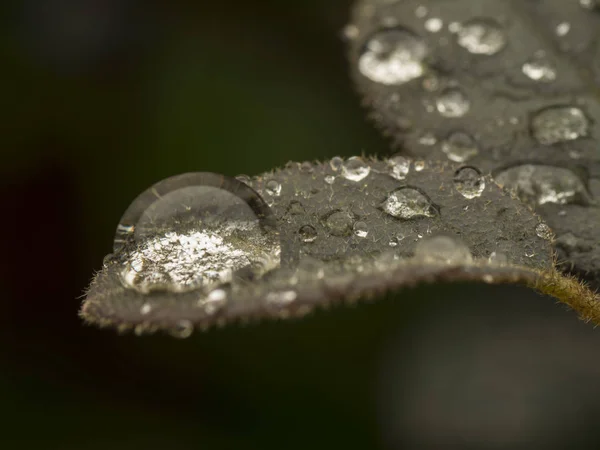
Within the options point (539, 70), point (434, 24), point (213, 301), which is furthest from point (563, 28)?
point (213, 301)

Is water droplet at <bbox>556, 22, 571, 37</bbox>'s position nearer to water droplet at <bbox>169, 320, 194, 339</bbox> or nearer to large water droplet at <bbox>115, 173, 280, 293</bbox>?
large water droplet at <bbox>115, 173, 280, 293</bbox>

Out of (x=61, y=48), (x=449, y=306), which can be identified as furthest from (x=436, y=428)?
(x=61, y=48)

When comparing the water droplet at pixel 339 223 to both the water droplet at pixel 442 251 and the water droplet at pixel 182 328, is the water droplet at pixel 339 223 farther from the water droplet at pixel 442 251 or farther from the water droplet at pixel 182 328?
the water droplet at pixel 182 328

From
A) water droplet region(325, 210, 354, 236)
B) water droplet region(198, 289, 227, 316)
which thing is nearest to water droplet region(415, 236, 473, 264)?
water droplet region(325, 210, 354, 236)

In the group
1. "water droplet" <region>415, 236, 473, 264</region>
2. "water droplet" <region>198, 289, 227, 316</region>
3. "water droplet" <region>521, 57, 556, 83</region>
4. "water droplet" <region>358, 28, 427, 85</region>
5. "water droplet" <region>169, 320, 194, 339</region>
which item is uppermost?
"water droplet" <region>358, 28, 427, 85</region>

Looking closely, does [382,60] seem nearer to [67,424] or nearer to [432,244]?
[432,244]

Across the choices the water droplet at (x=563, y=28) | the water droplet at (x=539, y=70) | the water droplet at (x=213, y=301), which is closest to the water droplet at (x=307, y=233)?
the water droplet at (x=213, y=301)
